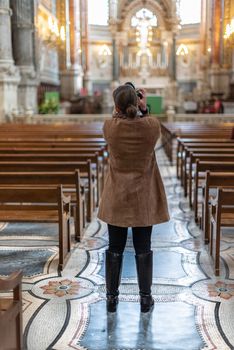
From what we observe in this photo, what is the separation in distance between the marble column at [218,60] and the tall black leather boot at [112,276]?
82.1 ft

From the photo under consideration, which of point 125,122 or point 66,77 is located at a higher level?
point 66,77

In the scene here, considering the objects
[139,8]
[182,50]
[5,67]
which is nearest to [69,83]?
[5,67]

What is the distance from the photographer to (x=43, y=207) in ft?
15.9

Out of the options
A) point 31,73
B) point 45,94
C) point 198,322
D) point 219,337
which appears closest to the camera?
point 219,337

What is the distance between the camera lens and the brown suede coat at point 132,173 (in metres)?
3.25

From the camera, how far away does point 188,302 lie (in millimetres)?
3752

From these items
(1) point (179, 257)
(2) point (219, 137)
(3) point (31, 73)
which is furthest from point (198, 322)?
(3) point (31, 73)

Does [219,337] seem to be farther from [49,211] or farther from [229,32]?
[229,32]

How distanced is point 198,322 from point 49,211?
239 centimetres

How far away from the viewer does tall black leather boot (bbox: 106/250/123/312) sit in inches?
137

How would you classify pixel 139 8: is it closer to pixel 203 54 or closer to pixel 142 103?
pixel 203 54

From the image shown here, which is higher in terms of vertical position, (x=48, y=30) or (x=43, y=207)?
(x=48, y=30)

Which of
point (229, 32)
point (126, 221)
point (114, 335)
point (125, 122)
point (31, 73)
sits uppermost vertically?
point (229, 32)

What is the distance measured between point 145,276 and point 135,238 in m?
0.29
